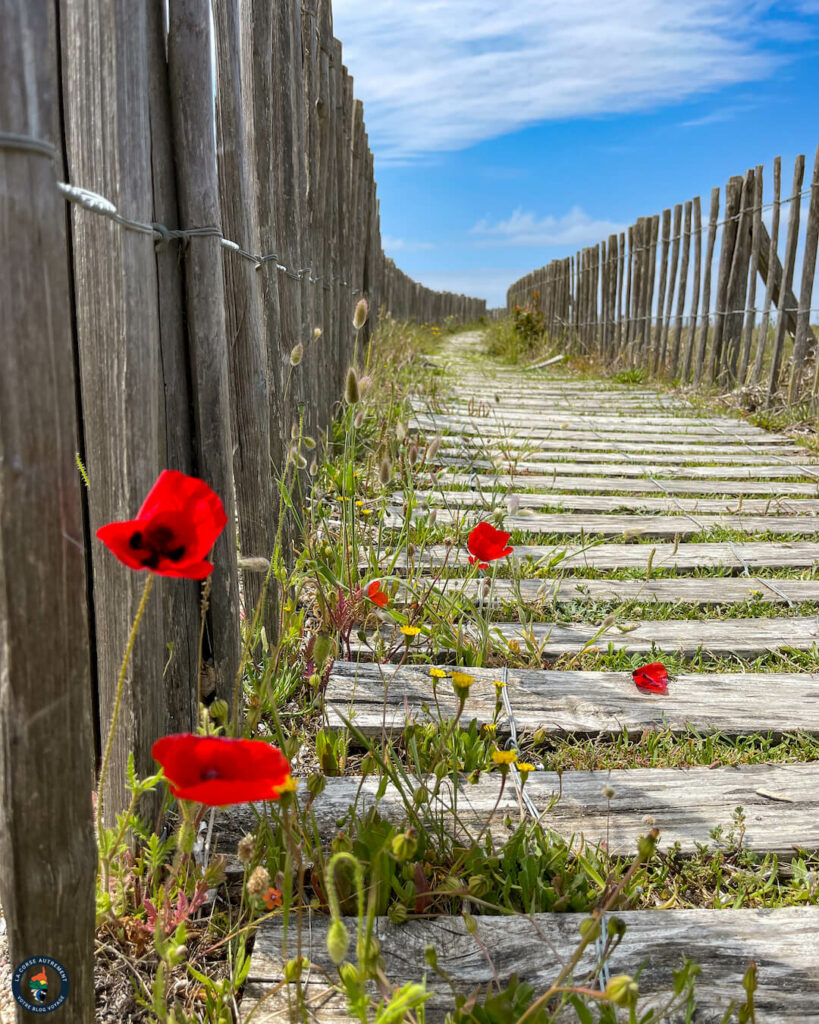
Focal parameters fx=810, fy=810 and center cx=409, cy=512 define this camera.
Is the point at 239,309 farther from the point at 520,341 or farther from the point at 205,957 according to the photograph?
the point at 520,341

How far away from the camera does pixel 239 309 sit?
208 centimetres

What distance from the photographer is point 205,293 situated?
174 centimetres

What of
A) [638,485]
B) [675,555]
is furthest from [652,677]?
[638,485]

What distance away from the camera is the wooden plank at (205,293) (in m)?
1.64

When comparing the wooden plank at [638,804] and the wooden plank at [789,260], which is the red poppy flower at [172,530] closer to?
the wooden plank at [638,804]

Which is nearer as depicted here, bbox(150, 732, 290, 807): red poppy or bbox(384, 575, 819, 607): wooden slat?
bbox(150, 732, 290, 807): red poppy

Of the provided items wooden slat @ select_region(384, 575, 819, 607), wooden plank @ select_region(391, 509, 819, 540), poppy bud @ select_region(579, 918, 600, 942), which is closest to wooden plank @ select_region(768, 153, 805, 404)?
wooden plank @ select_region(391, 509, 819, 540)

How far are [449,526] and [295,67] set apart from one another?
6.19ft

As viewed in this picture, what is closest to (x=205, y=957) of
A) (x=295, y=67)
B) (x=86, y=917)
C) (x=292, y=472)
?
(x=86, y=917)

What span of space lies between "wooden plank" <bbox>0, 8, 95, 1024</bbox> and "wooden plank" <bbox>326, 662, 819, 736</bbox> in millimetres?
1031

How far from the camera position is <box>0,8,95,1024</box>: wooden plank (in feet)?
3.05

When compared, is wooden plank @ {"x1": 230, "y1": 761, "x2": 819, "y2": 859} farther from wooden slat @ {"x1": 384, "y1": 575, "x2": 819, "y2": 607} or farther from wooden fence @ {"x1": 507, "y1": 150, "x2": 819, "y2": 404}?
wooden fence @ {"x1": 507, "y1": 150, "x2": 819, "y2": 404}

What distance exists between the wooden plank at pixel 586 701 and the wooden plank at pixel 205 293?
1.46 feet

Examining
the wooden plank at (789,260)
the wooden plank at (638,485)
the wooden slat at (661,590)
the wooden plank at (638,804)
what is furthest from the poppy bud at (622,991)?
the wooden plank at (789,260)
